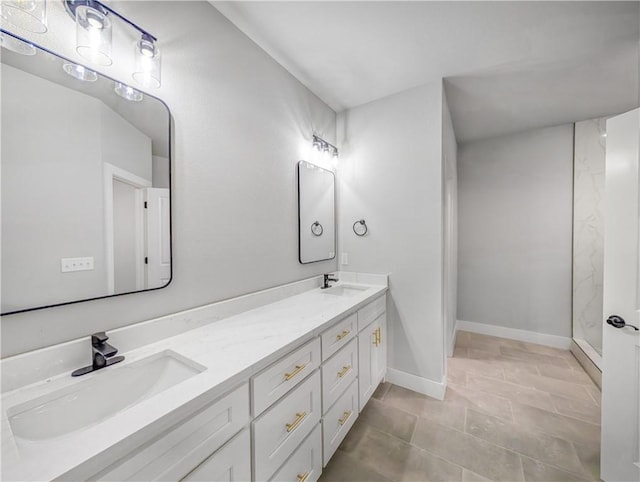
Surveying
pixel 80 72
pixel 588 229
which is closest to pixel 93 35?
pixel 80 72

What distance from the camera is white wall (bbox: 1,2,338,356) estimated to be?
107 cm

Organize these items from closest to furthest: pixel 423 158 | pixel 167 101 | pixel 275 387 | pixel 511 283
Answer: pixel 275 387 < pixel 167 101 < pixel 423 158 < pixel 511 283

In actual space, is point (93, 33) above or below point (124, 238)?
above

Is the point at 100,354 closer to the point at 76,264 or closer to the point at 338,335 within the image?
the point at 76,264

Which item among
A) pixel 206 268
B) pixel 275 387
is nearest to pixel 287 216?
pixel 206 268

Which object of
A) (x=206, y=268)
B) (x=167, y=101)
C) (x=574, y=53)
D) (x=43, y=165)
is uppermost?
(x=574, y=53)

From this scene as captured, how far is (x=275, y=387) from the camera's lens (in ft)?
3.59

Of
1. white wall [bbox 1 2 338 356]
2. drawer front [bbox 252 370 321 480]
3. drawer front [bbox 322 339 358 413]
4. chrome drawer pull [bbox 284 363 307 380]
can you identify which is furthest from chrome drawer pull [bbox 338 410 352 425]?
white wall [bbox 1 2 338 356]

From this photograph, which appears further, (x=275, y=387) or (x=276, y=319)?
A: (x=276, y=319)

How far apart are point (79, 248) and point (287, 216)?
49.5 inches

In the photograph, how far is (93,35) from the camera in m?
0.99

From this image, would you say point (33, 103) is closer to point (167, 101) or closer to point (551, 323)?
point (167, 101)

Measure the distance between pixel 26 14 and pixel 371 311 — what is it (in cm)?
226

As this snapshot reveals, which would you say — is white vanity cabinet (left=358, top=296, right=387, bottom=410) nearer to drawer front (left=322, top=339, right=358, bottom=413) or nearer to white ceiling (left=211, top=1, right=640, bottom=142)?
drawer front (left=322, top=339, right=358, bottom=413)
